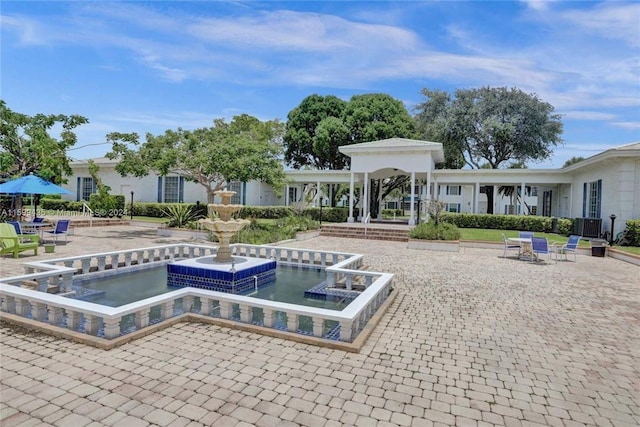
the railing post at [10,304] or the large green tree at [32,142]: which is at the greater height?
the large green tree at [32,142]

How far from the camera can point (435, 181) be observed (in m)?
25.2

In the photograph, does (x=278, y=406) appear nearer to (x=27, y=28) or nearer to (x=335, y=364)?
(x=335, y=364)

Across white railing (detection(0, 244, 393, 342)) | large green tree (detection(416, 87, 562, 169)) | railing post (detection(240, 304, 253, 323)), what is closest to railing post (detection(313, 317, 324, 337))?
white railing (detection(0, 244, 393, 342))

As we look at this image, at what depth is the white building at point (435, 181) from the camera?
1622 centimetres

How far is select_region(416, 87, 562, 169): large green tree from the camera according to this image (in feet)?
104

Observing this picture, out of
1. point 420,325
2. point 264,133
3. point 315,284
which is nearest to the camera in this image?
point 420,325

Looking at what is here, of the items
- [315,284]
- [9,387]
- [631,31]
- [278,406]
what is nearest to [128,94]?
[315,284]

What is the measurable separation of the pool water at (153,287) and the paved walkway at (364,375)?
191 centimetres

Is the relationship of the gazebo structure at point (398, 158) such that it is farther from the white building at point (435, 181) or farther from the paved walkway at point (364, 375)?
the paved walkway at point (364, 375)

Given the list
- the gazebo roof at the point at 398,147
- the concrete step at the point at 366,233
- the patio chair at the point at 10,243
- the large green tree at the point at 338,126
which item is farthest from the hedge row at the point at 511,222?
the patio chair at the point at 10,243

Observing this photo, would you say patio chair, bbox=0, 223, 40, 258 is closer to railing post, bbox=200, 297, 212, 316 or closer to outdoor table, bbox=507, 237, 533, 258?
railing post, bbox=200, 297, 212, 316

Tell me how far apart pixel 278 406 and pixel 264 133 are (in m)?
35.1

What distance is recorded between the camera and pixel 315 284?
901 centimetres

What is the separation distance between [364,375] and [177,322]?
118 inches
